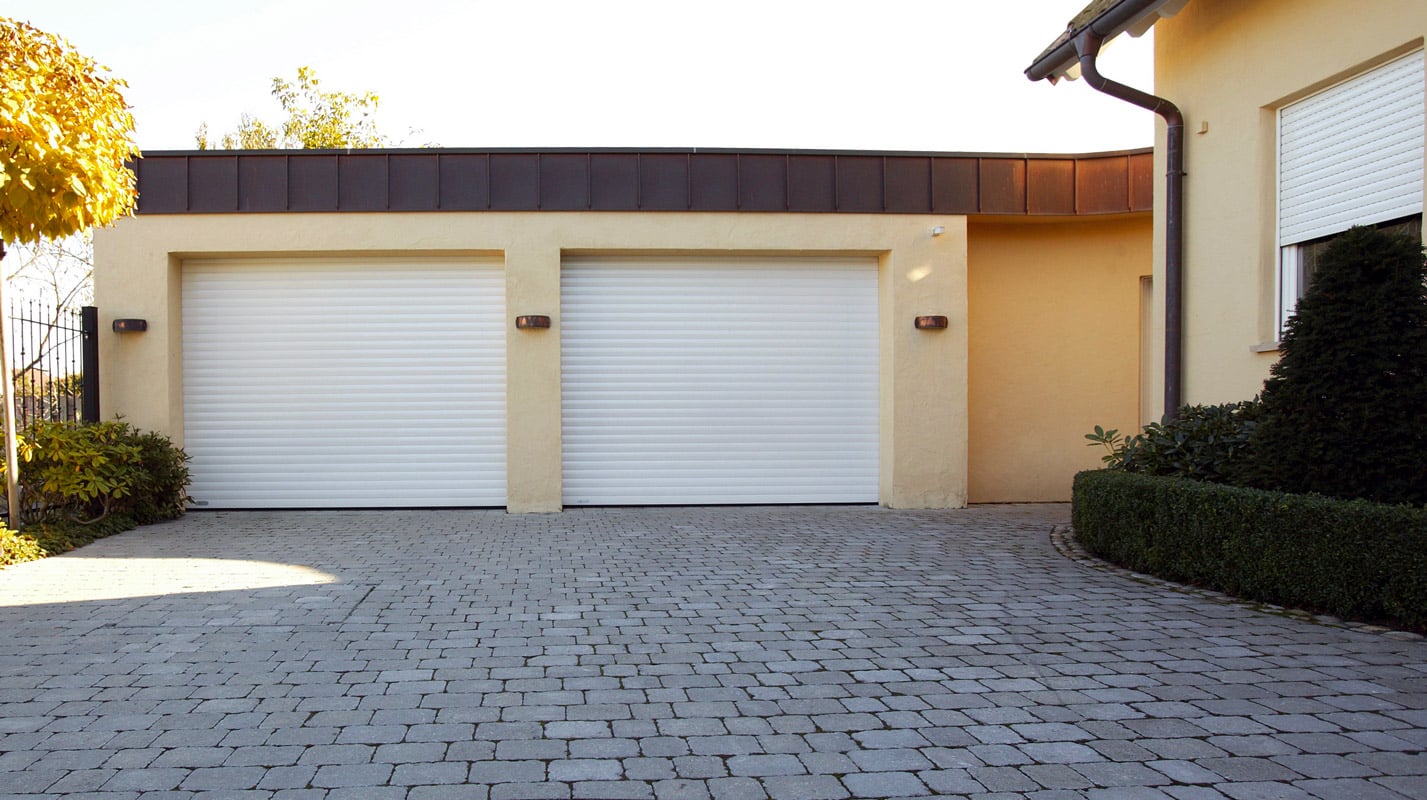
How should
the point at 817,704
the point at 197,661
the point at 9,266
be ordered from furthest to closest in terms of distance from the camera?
the point at 9,266
the point at 197,661
the point at 817,704

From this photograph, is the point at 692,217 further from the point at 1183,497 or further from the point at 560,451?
the point at 1183,497

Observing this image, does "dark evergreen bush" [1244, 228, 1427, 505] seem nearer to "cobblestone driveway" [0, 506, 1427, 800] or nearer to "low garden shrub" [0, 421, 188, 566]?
"cobblestone driveway" [0, 506, 1427, 800]

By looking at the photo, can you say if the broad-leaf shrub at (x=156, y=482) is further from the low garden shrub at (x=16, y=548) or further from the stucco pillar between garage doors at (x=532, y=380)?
the stucco pillar between garage doors at (x=532, y=380)

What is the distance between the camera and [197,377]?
11141 mm

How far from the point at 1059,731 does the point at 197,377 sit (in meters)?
10.4

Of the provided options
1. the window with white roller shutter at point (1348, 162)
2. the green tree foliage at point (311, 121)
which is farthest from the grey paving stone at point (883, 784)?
the green tree foliage at point (311, 121)

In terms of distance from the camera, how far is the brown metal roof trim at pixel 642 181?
423 inches

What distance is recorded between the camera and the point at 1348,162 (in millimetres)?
7398

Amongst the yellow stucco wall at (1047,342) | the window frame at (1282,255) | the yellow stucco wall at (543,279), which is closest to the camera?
the window frame at (1282,255)

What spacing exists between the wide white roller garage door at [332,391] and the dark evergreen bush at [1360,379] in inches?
311

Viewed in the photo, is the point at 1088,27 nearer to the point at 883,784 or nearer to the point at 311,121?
the point at 883,784

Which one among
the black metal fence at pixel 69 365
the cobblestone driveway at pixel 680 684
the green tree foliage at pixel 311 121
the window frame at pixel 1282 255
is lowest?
the cobblestone driveway at pixel 680 684

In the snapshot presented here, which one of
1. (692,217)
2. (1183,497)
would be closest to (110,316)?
(692,217)

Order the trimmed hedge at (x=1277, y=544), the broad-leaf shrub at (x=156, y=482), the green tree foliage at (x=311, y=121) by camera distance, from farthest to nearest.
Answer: the green tree foliage at (x=311, y=121) < the broad-leaf shrub at (x=156, y=482) < the trimmed hedge at (x=1277, y=544)
